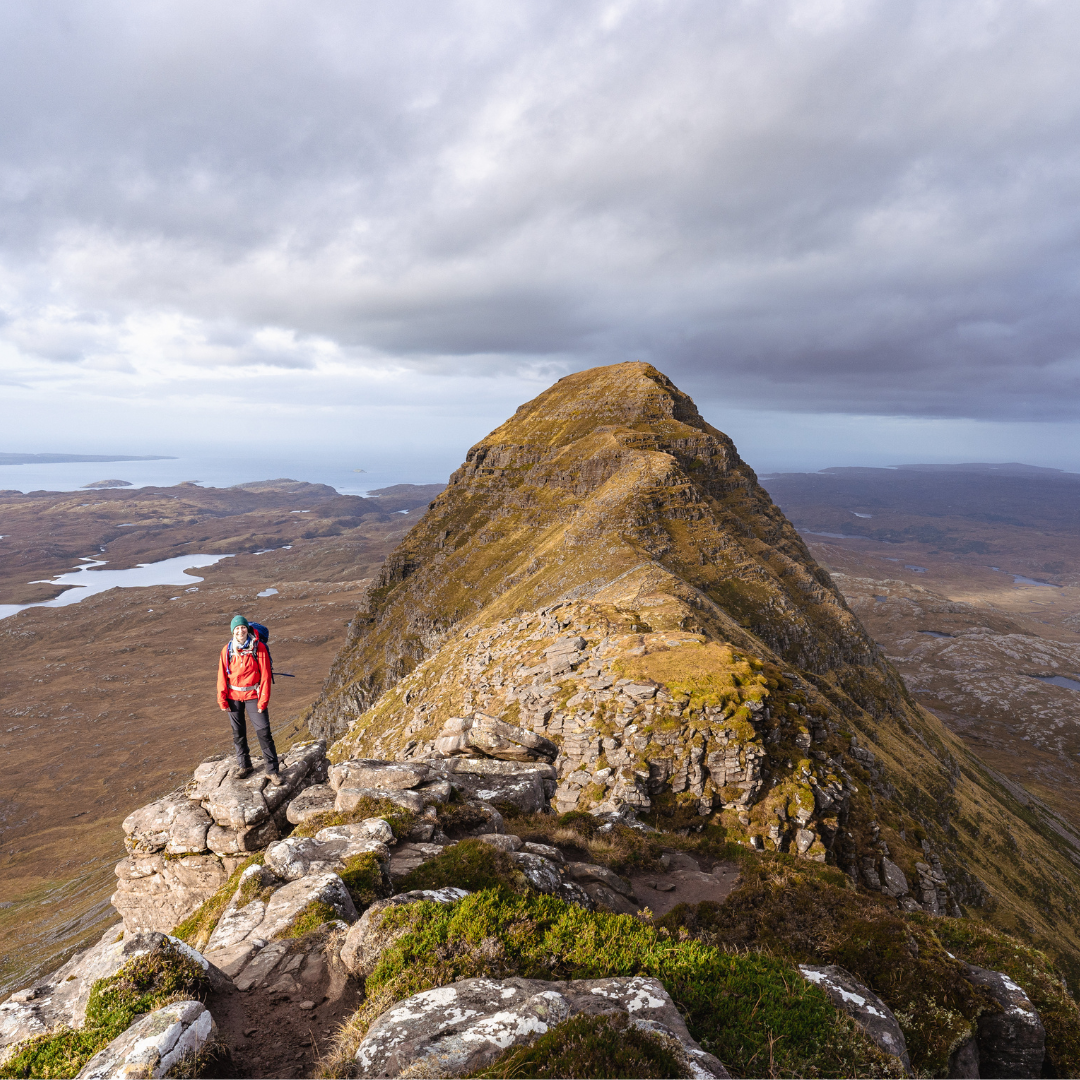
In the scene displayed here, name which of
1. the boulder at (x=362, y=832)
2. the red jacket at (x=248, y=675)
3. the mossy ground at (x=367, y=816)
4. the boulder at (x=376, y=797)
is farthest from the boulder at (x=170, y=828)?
the boulder at (x=362, y=832)

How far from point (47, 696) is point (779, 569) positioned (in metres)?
242

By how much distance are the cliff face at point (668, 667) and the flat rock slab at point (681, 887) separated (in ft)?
29.6

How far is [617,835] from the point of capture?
20.2 m

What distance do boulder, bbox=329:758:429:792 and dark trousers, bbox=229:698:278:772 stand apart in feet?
8.42

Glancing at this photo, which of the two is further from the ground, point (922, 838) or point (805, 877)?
point (805, 877)

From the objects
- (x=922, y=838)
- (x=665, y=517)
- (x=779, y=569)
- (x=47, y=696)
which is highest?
(x=665, y=517)

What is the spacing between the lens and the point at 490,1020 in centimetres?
799

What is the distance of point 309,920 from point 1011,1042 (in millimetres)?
15723

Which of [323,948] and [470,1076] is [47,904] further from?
[470,1076]

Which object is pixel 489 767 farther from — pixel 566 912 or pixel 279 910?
pixel 566 912

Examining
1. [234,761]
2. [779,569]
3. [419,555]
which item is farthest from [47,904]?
[779,569]

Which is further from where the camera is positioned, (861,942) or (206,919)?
(206,919)

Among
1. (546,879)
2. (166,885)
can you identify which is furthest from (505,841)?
(166,885)

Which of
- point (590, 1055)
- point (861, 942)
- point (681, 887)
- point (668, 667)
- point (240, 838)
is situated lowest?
point (681, 887)
